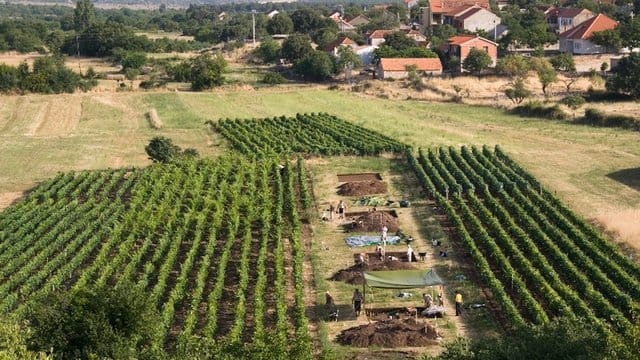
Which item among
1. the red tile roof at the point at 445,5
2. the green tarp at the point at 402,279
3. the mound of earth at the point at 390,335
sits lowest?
the mound of earth at the point at 390,335

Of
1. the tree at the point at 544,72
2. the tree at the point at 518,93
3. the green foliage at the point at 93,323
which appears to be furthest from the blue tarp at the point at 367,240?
the tree at the point at 544,72

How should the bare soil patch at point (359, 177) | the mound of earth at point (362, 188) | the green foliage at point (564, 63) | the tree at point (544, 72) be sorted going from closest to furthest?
the mound of earth at point (362, 188), the bare soil patch at point (359, 177), the tree at point (544, 72), the green foliage at point (564, 63)

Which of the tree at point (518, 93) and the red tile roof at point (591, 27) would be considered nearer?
the tree at point (518, 93)

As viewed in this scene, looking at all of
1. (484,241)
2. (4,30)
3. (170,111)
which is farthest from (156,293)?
(4,30)

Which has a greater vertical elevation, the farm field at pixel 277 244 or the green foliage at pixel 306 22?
the green foliage at pixel 306 22

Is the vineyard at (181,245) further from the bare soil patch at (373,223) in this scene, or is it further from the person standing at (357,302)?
the bare soil patch at (373,223)

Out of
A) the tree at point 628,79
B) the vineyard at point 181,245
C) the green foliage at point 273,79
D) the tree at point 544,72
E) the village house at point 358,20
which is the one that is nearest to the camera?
the vineyard at point 181,245
